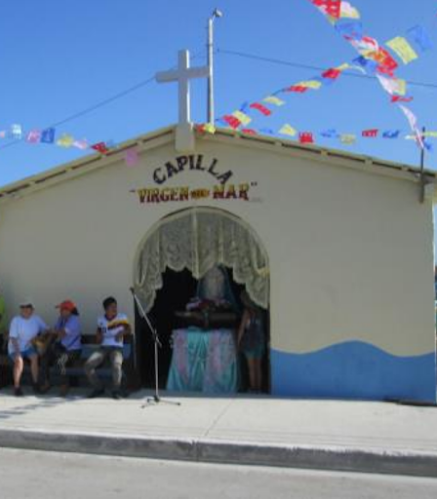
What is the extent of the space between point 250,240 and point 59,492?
4.55m

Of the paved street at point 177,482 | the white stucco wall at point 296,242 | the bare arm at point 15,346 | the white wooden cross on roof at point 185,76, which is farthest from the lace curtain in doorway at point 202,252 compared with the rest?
the paved street at point 177,482

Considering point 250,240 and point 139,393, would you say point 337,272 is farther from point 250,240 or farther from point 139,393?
point 139,393

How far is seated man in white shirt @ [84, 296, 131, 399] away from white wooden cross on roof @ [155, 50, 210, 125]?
2781mm

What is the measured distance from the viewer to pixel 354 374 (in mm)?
8492

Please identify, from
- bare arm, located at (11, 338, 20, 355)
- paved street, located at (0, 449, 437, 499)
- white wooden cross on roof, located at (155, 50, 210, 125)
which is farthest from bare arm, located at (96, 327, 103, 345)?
white wooden cross on roof, located at (155, 50, 210, 125)

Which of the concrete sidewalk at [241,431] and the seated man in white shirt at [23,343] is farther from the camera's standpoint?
the seated man in white shirt at [23,343]

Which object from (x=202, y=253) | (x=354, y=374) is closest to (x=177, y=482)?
(x=354, y=374)

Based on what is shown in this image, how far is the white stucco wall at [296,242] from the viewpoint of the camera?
8344 millimetres

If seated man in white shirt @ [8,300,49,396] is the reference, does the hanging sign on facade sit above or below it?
above

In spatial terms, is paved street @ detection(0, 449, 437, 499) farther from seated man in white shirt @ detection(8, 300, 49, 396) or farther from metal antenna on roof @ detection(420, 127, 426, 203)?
metal antenna on roof @ detection(420, 127, 426, 203)

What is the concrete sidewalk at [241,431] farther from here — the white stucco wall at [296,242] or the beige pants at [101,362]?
the white stucco wall at [296,242]

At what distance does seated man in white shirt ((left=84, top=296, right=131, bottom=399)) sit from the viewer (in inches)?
338

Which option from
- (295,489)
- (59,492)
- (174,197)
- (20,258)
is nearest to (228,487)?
(295,489)

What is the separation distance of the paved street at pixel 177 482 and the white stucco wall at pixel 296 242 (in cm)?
286
